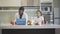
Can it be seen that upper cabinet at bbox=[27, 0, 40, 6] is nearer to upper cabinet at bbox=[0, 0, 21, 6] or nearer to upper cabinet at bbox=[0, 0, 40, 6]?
upper cabinet at bbox=[0, 0, 40, 6]

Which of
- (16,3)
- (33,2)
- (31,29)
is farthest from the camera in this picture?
(16,3)

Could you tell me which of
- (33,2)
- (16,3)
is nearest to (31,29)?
(33,2)

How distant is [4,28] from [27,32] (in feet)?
1.18

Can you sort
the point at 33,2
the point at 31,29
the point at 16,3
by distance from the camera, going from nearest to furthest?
the point at 31,29 < the point at 33,2 < the point at 16,3

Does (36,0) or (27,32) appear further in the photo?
(36,0)

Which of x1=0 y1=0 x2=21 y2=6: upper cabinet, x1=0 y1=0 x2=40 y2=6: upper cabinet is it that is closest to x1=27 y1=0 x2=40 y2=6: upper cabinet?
x1=0 y1=0 x2=40 y2=6: upper cabinet

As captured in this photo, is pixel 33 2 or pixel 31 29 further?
pixel 33 2

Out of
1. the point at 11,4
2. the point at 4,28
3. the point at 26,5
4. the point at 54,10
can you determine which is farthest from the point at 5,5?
the point at 4,28

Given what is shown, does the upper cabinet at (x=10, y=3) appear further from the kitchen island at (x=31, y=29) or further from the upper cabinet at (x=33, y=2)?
the kitchen island at (x=31, y=29)

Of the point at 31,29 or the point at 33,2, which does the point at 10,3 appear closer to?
the point at 33,2

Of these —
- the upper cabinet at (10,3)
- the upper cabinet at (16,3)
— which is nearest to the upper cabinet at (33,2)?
the upper cabinet at (16,3)

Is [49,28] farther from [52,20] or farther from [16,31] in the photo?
[52,20]

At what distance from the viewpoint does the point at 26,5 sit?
185 inches

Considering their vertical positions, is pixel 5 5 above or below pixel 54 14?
above
